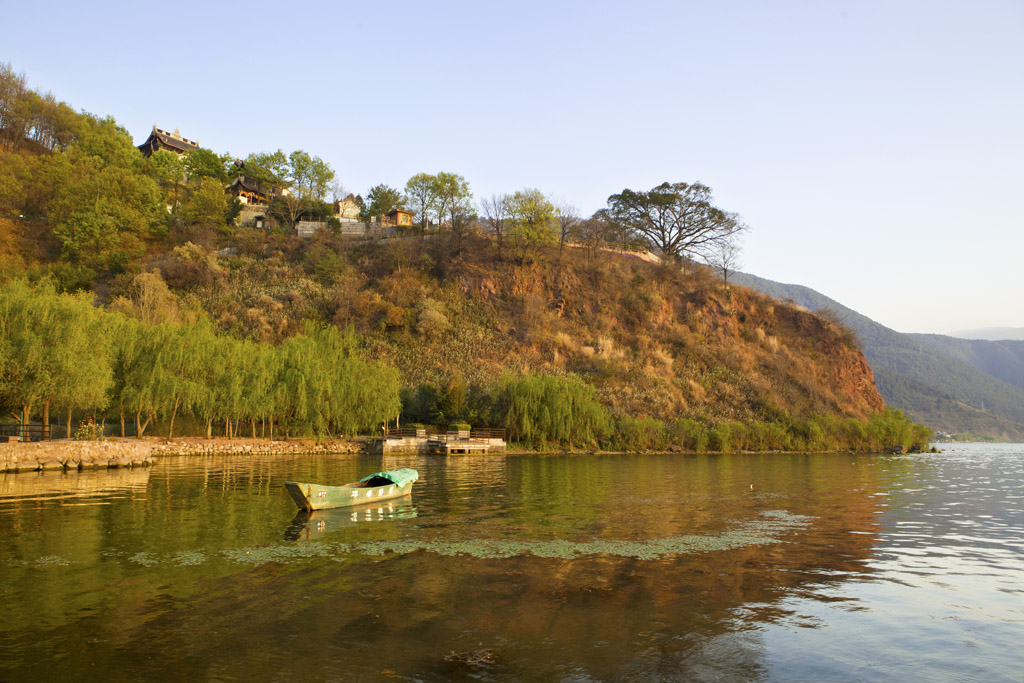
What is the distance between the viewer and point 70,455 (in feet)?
108

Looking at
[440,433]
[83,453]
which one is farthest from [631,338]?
[83,453]

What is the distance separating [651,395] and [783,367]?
23.4 m

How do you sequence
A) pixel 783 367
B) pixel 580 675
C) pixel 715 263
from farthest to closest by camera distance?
pixel 715 263, pixel 783 367, pixel 580 675

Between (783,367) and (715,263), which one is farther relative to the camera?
(715,263)

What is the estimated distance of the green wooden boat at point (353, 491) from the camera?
71.2 feet

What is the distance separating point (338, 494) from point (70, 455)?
→ 19.1m

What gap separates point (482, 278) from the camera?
8750cm

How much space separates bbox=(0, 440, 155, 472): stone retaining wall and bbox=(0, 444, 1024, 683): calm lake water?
5.38m

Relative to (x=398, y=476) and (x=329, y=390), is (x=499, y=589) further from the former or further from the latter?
(x=329, y=390)

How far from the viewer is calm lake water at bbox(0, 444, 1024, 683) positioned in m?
9.45

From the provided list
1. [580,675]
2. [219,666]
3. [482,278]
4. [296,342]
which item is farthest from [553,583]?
[482,278]

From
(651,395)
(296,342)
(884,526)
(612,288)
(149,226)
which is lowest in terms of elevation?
(884,526)

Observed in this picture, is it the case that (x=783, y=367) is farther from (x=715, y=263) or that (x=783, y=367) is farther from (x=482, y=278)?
(x=482, y=278)

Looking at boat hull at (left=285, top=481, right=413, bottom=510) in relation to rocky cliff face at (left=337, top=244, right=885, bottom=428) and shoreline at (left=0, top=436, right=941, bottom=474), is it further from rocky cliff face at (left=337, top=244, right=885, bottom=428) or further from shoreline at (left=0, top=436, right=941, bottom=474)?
rocky cliff face at (left=337, top=244, right=885, bottom=428)
